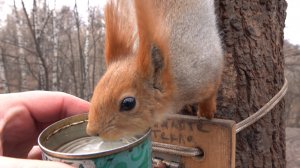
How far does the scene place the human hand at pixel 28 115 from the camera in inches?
40.6

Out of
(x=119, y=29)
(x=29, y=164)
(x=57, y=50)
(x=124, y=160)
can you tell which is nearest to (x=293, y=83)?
(x=57, y=50)

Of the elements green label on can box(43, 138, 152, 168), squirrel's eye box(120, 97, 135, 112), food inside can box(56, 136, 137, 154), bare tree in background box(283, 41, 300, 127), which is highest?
squirrel's eye box(120, 97, 135, 112)

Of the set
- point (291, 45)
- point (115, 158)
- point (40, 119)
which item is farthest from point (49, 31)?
point (115, 158)

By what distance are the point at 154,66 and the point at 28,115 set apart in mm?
482

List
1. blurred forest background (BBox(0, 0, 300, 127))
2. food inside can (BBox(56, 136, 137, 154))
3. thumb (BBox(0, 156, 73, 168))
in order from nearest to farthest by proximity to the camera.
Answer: thumb (BBox(0, 156, 73, 168)) < food inside can (BBox(56, 136, 137, 154)) < blurred forest background (BBox(0, 0, 300, 127))

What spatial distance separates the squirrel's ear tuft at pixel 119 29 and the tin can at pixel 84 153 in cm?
17

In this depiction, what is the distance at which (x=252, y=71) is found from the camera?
2.90ft

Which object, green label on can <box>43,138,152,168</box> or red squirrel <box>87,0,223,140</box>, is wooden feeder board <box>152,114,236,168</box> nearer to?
red squirrel <box>87,0,223,140</box>

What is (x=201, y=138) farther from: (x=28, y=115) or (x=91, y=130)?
(x=28, y=115)

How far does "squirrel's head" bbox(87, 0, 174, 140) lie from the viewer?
0.76m

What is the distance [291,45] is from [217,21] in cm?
482

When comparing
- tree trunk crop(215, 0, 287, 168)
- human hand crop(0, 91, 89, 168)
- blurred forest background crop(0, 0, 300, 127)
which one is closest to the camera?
tree trunk crop(215, 0, 287, 168)

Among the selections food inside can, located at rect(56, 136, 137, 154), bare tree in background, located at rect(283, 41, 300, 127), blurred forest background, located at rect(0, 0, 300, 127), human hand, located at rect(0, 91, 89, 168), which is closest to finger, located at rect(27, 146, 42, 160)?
human hand, located at rect(0, 91, 89, 168)

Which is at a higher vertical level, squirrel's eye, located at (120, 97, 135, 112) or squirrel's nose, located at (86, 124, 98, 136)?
squirrel's eye, located at (120, 97, 135, 112)
